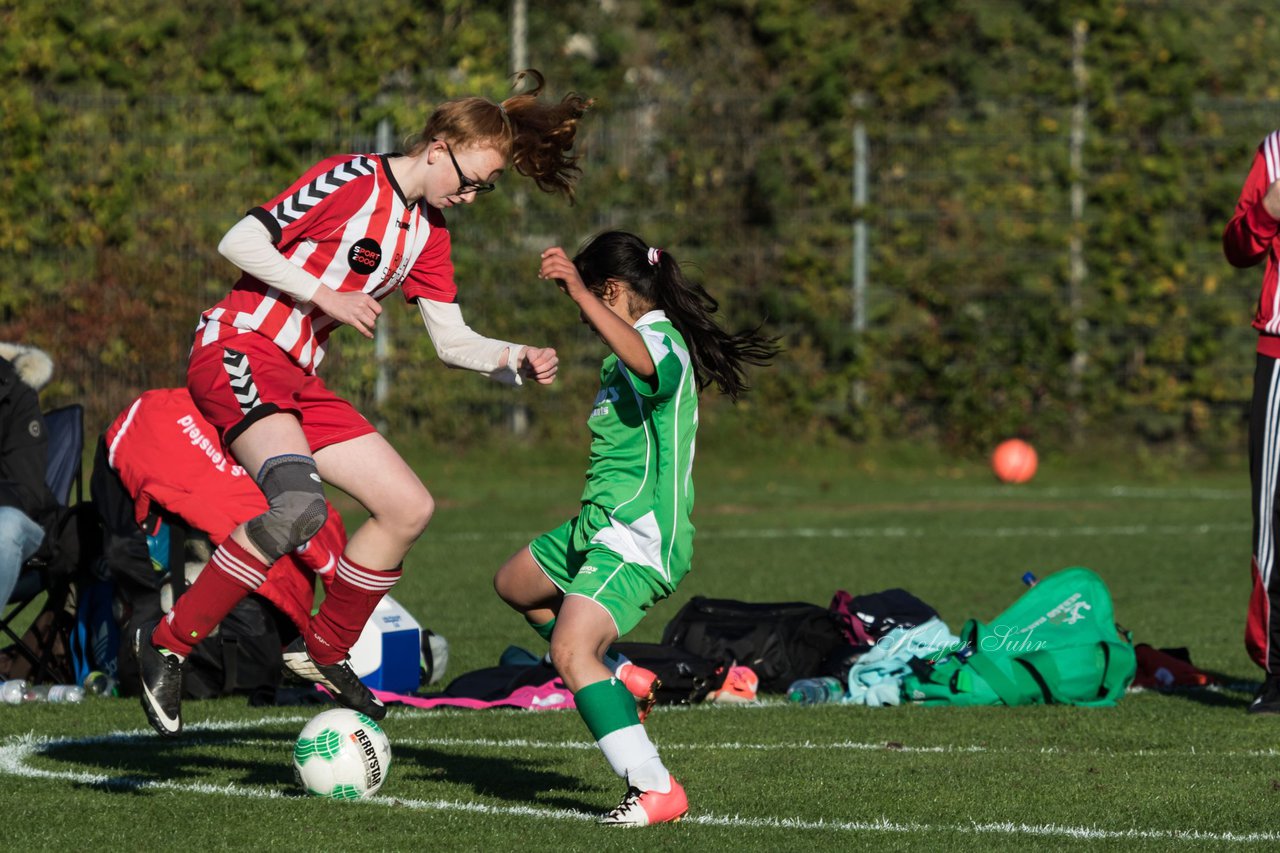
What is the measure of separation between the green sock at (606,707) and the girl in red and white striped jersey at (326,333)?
40.4 inches

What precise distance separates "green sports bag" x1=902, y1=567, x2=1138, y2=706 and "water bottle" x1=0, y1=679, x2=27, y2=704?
11.8 feet

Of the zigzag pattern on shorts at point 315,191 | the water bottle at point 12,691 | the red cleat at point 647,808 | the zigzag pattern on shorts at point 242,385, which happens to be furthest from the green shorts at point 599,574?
the water bottle at point 12,691

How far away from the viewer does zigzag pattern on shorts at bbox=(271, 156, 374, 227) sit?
591cm

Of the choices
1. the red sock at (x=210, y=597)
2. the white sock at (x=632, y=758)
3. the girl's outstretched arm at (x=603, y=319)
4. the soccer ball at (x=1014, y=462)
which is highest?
the girl's outstretched arm at (x=603, y=319)

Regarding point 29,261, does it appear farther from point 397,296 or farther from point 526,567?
point 526,567

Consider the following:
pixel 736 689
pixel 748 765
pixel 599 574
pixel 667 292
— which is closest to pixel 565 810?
pixel 599 574

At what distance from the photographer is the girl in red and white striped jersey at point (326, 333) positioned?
572cm

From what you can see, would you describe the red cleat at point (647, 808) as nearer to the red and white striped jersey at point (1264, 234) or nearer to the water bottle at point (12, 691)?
the water bottle at point (12, 691)

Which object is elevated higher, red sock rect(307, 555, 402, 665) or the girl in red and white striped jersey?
the girl in red and white striped jersey

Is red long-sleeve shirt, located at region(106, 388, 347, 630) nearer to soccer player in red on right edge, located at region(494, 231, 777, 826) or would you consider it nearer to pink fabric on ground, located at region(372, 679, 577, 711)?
pink fabric on ground, located at region(372, 679, 577, 711)

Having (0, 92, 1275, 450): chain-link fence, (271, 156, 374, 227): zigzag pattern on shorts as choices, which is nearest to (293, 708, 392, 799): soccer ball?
(271, 156, 374, 227): zigzag pattern on shorts

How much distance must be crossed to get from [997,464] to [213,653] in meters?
10.6

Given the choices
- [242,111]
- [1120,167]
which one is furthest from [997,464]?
[242,111]

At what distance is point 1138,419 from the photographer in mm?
17641
